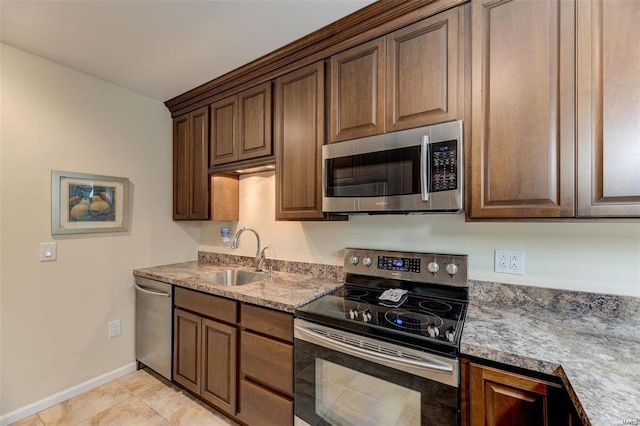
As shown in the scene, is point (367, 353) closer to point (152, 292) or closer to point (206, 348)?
point (206, 348)

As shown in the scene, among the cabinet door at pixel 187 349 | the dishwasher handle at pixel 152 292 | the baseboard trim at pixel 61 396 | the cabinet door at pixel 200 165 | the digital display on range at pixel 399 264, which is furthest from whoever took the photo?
the cabinet door at pixel 200 165

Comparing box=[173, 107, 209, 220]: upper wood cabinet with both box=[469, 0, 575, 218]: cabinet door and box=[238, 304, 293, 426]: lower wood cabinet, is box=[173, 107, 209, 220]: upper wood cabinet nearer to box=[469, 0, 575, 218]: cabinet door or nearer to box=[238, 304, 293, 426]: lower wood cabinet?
box=[238, 304, 293, 426]: lower wood cabinet

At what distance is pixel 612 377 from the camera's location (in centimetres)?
83

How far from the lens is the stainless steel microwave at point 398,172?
51.9 inches

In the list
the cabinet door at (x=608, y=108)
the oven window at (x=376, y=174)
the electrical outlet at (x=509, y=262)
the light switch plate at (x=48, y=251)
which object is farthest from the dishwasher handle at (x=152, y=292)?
the cabinet door at (x=608, y=108)

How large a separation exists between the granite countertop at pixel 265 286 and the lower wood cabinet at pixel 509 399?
82 centimetres

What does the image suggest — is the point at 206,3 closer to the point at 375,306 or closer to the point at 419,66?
the point at 419,66

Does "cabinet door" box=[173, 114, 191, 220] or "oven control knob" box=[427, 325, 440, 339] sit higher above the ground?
"cabinet door" box=[173, 114, 191, 220]

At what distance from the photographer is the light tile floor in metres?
1.86

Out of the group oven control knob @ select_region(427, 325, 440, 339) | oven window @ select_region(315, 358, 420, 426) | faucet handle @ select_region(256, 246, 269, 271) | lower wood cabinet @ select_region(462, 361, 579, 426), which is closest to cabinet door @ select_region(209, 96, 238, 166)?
faucet handle @ select_region(256, 246, 269, 271)

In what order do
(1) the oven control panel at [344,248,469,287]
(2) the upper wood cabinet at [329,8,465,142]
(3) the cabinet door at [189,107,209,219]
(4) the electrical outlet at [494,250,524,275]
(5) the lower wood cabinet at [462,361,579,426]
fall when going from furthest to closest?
(3) the cabinet door at [189,107,209,219], (1) the oven control panel at [344,248,469,287], (4) the electrical outlet at [494,250,524,275], (2) the upper wood cabinet at [329,8,465,142], (5) the lower wood cabinet at [462,361,579,426]

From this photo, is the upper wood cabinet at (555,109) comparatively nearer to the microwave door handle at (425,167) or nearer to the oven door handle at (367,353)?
the microwave door handle at (425,167)

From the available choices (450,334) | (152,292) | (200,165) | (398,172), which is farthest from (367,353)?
(200,165)

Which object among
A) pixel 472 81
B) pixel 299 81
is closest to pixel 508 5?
pixel 472 81
